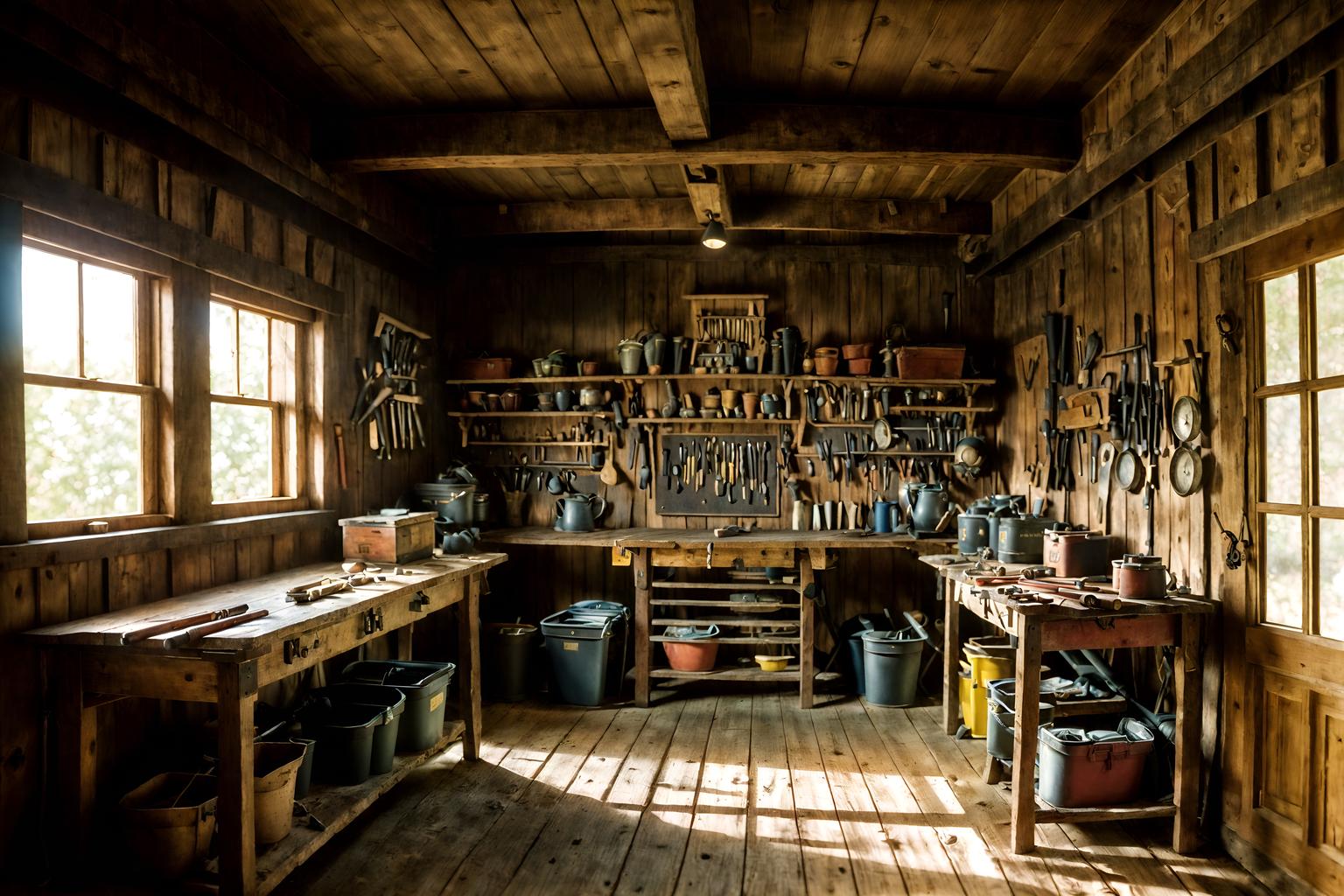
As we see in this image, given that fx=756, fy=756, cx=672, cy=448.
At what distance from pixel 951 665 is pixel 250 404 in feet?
13.0

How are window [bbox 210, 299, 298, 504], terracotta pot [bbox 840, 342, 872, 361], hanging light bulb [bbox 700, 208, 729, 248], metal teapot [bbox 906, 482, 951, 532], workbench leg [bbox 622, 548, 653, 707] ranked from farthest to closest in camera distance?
terracotta pot [bbox 840, 342, 872, 361] → metal teapot [bbox 906, 482, 951, 532] → workbench leg [bbox 622, 548, 653, 707] → hanging light bulb [bbox 700, 208, 729, 248] → window [bbox 210, 299, 298, 504]

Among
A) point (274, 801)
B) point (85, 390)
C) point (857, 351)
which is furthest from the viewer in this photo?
point (857, 351)

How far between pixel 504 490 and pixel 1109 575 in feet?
12.9

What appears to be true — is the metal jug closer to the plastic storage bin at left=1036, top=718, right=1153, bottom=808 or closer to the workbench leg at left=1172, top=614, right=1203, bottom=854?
the plastic storage bin at left=1036, top=718, right=1153, bottom=808

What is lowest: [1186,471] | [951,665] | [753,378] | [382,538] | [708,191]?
[951,665]

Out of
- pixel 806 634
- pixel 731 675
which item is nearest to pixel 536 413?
pixel 731 675

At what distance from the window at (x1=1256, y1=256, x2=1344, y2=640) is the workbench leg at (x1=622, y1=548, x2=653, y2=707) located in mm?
3125

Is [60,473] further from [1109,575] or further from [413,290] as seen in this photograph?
[1109,575]

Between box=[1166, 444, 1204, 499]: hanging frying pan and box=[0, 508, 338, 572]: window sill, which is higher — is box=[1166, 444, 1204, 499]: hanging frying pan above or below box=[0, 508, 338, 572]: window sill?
above

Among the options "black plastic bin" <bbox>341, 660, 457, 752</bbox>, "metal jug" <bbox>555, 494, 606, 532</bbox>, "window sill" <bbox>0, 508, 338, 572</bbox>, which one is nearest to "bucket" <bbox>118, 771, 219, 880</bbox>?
"window sill" <bbox>0, 508, 338, 572</bbox>

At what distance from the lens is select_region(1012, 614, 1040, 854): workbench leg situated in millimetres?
2967

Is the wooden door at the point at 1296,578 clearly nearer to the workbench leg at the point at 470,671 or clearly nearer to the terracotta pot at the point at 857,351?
the terracotta pot at the point at 857,351

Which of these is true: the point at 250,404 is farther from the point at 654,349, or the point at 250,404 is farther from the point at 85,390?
the point at 654,349

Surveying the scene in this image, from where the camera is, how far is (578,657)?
472 cm
